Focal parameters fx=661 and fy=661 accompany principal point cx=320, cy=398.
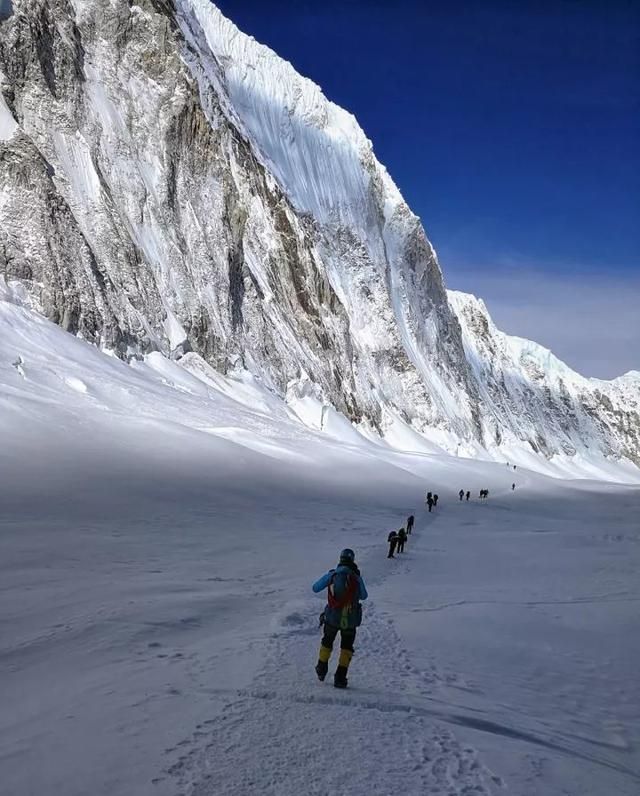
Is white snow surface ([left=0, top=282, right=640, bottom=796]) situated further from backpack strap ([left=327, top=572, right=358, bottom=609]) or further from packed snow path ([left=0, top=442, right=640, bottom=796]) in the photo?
backpack strap ([left=327, top=572, right=358, bottom=609])

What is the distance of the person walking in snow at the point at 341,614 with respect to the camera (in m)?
6.34

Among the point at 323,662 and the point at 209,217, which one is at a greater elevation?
the point at 209,217

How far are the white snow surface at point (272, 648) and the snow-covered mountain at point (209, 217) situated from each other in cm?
3042

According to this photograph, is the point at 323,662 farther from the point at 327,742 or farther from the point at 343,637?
the point at 327,742

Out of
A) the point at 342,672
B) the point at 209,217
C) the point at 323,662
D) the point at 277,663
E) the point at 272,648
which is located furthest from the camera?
the point at 209,217

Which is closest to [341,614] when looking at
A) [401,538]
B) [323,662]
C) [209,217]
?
[323,662]

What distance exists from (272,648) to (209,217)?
→ 6443cm

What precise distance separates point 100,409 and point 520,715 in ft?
94.7

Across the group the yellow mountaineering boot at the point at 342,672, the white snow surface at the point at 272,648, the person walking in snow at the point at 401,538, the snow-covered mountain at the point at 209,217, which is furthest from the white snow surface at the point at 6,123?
the yellow mountaineering boot at the point at 342,672

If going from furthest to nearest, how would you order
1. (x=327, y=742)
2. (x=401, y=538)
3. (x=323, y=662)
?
(x=401, y=538), (x=323, y=662), (x=327, y=742)

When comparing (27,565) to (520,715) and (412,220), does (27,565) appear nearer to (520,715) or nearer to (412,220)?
(520,715)

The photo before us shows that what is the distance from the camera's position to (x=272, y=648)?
7496 mm

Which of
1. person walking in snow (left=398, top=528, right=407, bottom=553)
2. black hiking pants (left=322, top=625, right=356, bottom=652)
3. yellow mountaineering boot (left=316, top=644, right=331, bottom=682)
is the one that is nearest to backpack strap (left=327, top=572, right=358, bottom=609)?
black hiking pants (left=322, top=625, right=356, bottom=652)

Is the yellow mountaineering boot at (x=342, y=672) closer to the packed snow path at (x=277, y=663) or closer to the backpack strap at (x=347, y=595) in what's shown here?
the packed snow path at (x=277, y=663)
